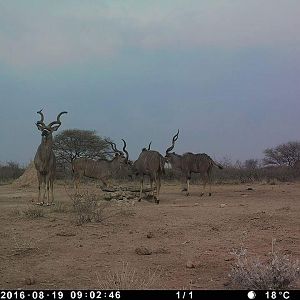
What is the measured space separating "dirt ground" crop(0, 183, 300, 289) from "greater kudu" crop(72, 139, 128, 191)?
9.64 m

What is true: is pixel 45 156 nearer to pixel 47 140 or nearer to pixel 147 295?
pixel 47 140

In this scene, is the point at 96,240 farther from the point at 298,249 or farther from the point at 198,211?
A: the point at 198,211

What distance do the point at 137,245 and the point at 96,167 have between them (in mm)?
14411

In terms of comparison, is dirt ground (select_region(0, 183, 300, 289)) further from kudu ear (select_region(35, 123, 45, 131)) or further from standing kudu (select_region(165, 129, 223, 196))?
standing kudu (select_region(165, 129, 223, 196))

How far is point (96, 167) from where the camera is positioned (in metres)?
22.8

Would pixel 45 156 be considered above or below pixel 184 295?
above

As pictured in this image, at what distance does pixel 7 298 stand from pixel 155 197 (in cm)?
1294

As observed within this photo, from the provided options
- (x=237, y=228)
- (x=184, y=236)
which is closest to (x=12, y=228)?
(x=184, y=236)

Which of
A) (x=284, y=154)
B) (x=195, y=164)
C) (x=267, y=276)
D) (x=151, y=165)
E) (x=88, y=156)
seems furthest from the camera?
(x=284, y=154)

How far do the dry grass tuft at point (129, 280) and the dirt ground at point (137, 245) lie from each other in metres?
0.06

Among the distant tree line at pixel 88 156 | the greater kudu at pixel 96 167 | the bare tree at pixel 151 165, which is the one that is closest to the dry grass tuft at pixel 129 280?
the bare tree at pixel 151 165

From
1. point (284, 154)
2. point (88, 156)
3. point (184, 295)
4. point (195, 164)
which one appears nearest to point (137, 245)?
point (184, 295)

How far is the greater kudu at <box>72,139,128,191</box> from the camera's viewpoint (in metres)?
22.5

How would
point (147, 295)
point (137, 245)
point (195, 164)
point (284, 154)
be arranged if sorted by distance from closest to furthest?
1. point (147, 295)
2. point (137, 245)
3. point (195, 164)
4. point (284, 154)
